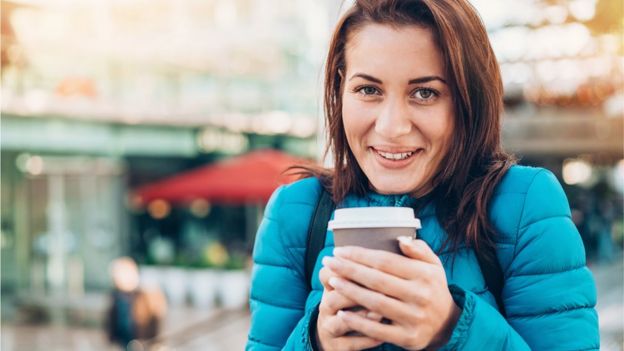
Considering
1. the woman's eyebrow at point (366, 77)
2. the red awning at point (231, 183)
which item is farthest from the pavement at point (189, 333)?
the woman's eyebrow at point (366, 77)

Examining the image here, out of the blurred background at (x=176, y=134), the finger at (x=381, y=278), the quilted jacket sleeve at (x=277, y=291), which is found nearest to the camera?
the finger at (x=381, y=278)

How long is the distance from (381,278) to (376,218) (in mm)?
91

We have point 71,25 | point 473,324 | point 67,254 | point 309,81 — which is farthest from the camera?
point 309,81

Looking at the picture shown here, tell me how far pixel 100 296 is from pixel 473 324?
1624 cm

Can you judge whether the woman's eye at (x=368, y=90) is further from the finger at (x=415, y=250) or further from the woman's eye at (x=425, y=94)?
the finger at (x=415, y=250)

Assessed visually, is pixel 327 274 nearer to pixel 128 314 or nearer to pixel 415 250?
pixel 415 250

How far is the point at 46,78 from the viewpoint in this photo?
14.8 metres

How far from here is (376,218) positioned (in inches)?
46.8

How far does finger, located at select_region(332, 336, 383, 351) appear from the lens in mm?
1209

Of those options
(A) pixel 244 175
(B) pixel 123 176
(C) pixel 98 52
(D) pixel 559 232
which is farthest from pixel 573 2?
(D) pixel 559 232

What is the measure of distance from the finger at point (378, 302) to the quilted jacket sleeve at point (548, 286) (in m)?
0.23

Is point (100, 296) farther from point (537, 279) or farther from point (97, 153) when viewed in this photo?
point (537, 279)

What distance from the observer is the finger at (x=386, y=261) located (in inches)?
45.4

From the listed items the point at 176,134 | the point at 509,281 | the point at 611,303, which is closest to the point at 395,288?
the point at 509,281
